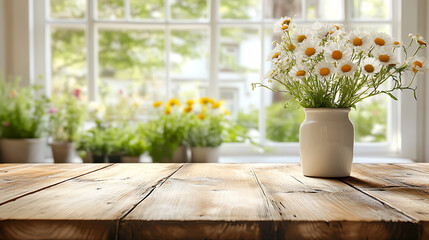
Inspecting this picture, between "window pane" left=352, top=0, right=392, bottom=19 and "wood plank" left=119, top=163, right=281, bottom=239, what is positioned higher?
"window pane" left=352, top=0, right=392, bottom=19

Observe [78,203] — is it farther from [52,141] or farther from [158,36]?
[158,36]

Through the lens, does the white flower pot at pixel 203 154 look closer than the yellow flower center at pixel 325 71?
No

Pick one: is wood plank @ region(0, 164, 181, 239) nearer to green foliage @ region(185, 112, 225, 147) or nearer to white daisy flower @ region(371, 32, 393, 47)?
white daisy flower @ region(371, 32, 393, 47)

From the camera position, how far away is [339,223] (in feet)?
2.17

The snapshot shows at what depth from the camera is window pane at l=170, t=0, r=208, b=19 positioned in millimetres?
2951

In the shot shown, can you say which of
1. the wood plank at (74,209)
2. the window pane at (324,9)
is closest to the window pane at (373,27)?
the window pane at (324,9)

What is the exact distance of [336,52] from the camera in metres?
1.08

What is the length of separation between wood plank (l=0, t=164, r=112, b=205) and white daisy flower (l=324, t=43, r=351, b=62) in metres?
0.78

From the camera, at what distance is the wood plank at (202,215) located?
658 millimetres

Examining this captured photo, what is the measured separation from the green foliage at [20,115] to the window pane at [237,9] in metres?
1.36

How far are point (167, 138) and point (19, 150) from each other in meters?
0.92

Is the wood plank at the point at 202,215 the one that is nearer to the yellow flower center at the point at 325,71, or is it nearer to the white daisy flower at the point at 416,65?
the yellow flower center at the point at 325,71

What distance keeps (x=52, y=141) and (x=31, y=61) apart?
0.61 metres

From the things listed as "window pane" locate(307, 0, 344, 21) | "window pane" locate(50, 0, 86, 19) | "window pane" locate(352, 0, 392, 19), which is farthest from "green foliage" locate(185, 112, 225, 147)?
"window pane" locate(352, 0, 392, 19)
